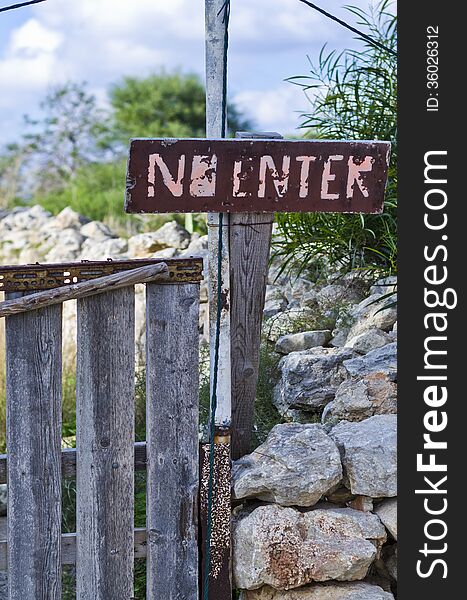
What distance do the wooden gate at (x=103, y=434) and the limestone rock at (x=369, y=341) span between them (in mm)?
1245

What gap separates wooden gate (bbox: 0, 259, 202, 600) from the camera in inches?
117

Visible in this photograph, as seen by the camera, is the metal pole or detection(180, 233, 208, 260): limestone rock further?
detection(180, 233, 208, 260): limestone rock

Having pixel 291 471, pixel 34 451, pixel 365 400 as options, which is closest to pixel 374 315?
pixel 365 400

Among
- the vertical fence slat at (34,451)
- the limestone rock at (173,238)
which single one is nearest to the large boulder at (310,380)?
the vertical fence slat at (34,451)

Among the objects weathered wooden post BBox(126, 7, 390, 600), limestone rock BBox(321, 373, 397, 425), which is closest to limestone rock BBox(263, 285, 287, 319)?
limestone rock BBox(321, 373, 397, 425)

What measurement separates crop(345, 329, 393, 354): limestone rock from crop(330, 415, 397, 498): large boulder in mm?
878

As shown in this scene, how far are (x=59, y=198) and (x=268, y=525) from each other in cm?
896

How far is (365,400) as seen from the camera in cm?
367

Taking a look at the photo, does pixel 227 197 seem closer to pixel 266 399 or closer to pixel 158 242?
pixel 266 399

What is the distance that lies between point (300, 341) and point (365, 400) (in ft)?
2.61

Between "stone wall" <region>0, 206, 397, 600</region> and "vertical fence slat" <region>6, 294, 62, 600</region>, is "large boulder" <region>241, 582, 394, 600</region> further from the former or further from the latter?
"vertical fence slat" <region>6, 294, 62, 600</region>

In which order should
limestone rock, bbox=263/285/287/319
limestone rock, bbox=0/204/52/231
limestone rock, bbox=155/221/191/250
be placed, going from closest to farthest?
limestone rock, bbox=263/285/287/319 → limestone rock, bbox=155/221/191/250 → limestone rock, bbox=0/204/52/231

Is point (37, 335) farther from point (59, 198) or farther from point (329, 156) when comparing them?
point (59, 198)

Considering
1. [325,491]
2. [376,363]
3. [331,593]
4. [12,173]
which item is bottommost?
[331,593]
